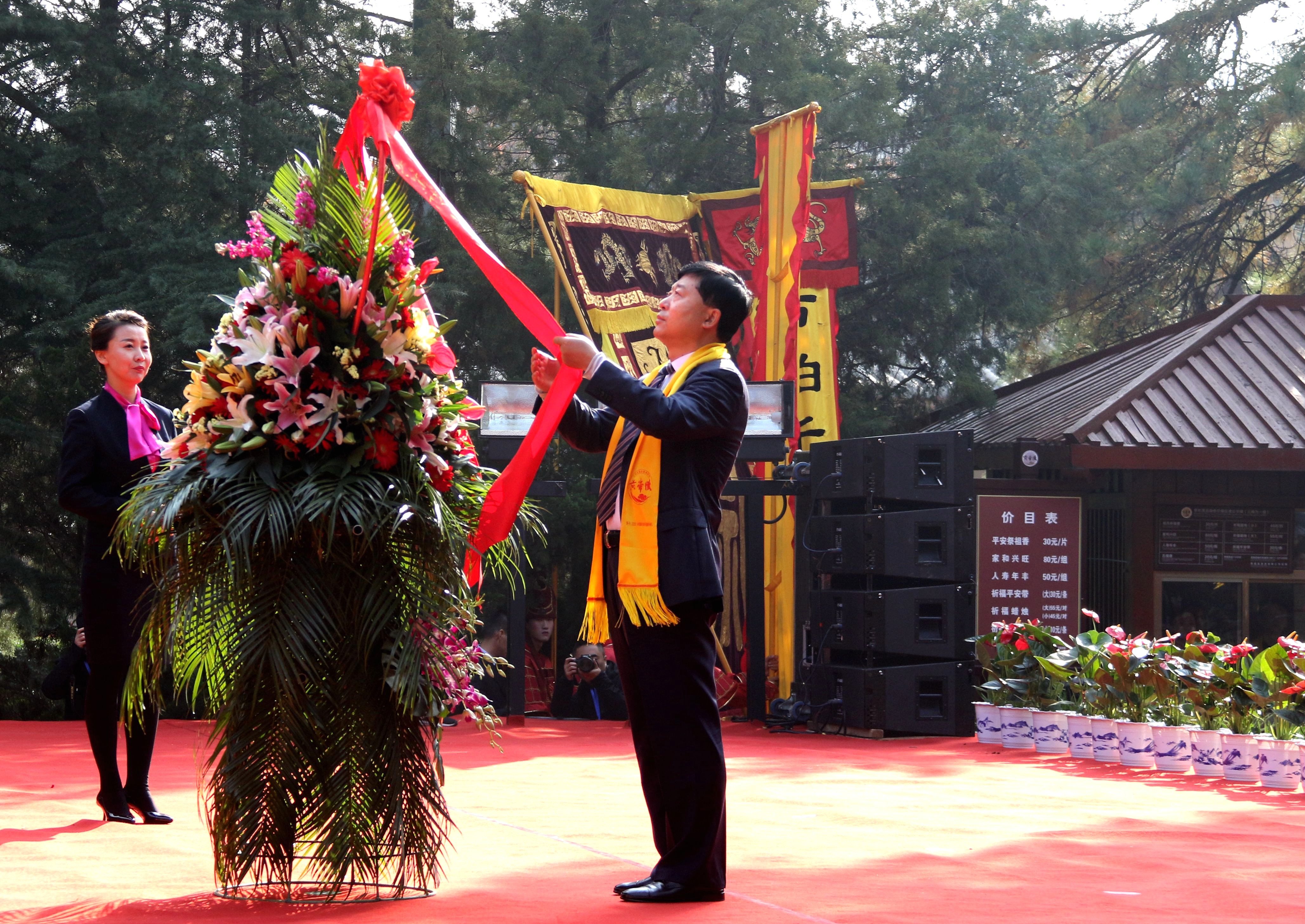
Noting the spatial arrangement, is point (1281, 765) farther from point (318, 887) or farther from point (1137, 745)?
point (318, 887)

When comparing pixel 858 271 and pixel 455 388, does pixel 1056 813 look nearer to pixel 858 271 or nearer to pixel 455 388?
pixel 455 388

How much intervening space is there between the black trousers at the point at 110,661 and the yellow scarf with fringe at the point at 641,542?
141 centimetres

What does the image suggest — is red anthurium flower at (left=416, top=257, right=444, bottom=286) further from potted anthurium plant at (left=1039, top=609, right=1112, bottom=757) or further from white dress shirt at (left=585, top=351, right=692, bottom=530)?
potted anthurium plant at (left=1039, top=609, right=1112, bottom=757)

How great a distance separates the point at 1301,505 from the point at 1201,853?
7.46 meters

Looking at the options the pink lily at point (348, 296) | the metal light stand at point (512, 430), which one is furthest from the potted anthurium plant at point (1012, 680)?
the pink lily at point (348, 296)

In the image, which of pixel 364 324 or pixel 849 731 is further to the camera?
pixel 849 731

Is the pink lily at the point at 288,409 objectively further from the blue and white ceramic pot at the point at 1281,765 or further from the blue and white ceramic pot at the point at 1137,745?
the blue and white ceramic pot at the point at 1137,745

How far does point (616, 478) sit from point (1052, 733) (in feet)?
15.6

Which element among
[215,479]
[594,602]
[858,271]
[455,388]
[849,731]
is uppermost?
[858,271]

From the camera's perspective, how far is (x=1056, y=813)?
4426 mm

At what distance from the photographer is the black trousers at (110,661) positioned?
3.63 meters

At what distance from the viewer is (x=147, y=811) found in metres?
3.68

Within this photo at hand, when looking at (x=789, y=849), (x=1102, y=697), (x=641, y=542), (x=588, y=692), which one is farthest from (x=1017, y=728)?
(x=641, y=542)

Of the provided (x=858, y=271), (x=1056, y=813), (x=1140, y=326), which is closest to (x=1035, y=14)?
(x=1140, y=326)
